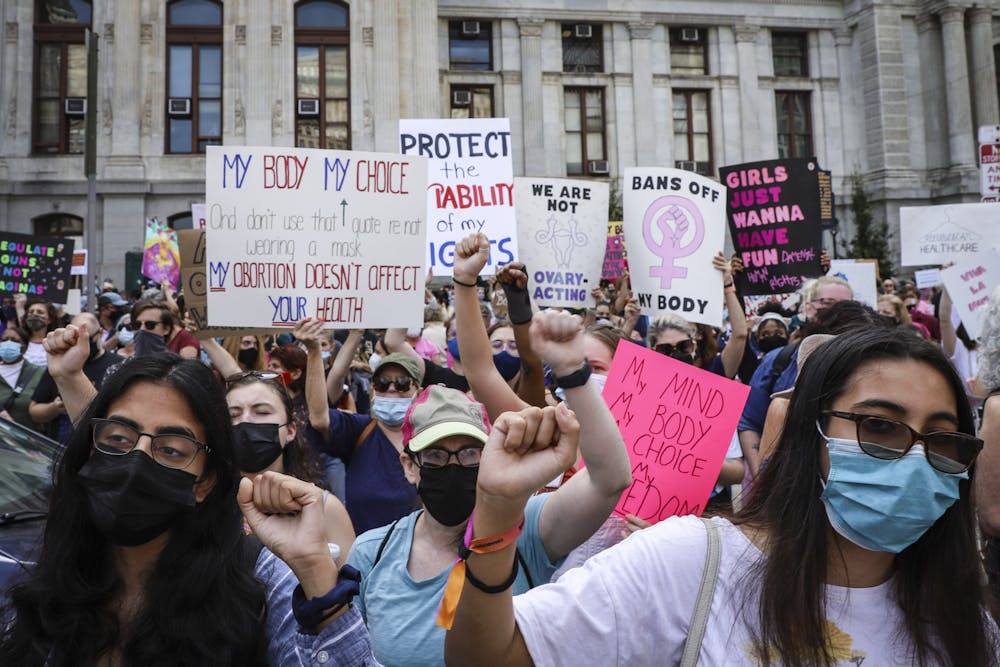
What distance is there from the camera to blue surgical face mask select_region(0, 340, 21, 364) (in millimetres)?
7773

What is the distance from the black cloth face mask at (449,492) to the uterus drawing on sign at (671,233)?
428 cm

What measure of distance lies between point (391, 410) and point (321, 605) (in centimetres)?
280

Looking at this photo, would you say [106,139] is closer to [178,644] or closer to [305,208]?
[305,208]

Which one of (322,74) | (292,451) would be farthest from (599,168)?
(292,451)

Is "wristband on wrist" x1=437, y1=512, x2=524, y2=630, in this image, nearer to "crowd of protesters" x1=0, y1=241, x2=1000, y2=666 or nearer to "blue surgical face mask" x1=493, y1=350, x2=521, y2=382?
"crowd of protesters" x1=0, y1=241, x2=1000, y2=666

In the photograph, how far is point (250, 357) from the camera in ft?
21.9

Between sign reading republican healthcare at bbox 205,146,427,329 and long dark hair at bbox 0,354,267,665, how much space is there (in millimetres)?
3435

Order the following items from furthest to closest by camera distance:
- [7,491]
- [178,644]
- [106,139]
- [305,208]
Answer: [106,139]
[305,208]
[7,491]
[178,644]

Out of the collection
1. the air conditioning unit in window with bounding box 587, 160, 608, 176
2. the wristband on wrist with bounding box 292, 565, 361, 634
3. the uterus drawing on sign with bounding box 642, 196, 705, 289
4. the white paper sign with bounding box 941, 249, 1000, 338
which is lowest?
the wristband on wrist with bounding box 292, 565, 361, 634

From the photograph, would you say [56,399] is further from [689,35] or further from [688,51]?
[688,51]

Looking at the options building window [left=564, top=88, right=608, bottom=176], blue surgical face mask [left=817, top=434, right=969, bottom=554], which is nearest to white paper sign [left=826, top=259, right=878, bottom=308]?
blue surgical face mask [left=817, top=434, right=969, bottom=554]

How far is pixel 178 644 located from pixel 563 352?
1.03 m

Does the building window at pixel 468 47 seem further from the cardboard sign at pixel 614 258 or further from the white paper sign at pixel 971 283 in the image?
the white paper sign at pixel 971 283

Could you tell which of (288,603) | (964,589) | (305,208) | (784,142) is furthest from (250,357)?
(784,142)
